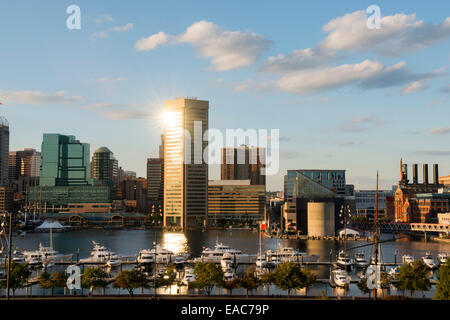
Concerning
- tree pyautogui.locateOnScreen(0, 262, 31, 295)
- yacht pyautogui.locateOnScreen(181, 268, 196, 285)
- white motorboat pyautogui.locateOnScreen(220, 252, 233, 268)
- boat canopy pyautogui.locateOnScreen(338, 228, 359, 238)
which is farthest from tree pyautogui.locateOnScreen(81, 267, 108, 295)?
boat canopy pyautogui.locateOnScreen(338, 228, 359, 238)

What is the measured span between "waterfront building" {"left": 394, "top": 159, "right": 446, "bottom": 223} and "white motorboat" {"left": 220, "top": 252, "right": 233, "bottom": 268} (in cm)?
8946

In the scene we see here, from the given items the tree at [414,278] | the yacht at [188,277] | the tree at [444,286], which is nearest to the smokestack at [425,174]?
the tree at [414,278]

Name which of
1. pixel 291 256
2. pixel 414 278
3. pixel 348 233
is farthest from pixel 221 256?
pixel 348 233

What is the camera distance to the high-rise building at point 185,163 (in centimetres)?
18112

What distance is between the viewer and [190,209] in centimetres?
18538

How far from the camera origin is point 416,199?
149 metres

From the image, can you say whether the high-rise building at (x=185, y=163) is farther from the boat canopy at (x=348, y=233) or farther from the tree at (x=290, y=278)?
the tree at (x=290, y=278)

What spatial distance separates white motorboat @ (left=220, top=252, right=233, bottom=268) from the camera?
65.2 metres

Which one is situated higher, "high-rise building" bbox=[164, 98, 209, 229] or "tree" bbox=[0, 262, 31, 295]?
"high-rise building" bbox=[164, 98, 209, 229]

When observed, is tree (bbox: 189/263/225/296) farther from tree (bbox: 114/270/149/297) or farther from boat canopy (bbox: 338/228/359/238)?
boat canopy (bbox: 338/228/359/238)

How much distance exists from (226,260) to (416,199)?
100120mm

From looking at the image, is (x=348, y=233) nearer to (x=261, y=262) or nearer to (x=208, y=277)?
(x=261, y=262)
